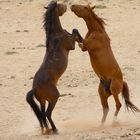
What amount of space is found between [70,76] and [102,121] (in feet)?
13.8

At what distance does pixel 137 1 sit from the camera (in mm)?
26672

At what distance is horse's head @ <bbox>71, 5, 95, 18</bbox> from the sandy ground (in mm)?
1744

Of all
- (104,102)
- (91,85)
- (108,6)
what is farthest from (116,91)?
(108,6)

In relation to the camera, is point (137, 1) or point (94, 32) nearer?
point (94, 32)

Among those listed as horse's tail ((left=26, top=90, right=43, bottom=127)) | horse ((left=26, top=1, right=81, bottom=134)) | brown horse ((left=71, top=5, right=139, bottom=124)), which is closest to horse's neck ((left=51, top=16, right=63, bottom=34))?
horse ((left=26, top=1, right=81, bottom=134))

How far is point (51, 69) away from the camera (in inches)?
388

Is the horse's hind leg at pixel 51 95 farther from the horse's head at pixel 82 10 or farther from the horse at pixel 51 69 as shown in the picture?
the horse's head at pixel 82 10

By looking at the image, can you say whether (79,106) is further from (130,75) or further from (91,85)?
(130,75)

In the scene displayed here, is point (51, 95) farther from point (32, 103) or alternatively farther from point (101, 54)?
point (101, 54)

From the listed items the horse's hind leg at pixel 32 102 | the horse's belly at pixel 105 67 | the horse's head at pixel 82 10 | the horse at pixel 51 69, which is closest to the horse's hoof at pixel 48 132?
the horse at pixel 51 69

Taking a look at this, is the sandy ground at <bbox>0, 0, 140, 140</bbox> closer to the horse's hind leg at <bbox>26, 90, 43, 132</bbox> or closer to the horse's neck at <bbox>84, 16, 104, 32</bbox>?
the horse's hind leg at <bbox>26, 90, 43, 132</bbox>

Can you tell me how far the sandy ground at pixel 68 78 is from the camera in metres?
10.1

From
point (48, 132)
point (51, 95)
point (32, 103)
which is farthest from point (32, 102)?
point (48, 132)

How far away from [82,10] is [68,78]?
13.7 feet
